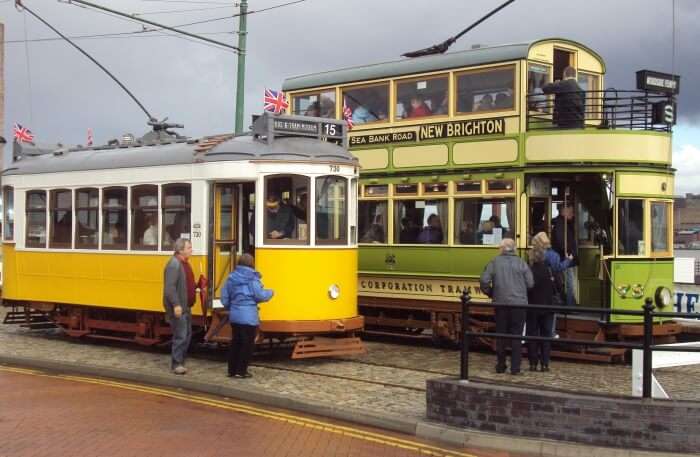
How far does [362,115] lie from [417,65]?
155 centimetres

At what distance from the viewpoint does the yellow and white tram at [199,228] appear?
1309cm

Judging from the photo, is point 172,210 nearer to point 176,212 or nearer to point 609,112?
point 176,212

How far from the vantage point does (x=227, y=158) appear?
13320 mm

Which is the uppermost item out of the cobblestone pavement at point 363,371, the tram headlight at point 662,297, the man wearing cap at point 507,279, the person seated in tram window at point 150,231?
the person seated in tram window at point 150,231

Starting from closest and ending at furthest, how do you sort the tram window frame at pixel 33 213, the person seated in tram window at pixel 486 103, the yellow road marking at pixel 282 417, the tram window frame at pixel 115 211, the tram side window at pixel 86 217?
the yellow road marking at pixel 282 417
the tram window frame at pixel 115 211
the person seated in tram window at pixel 486 103
the tram side window at pixel 86 217
the tram window frame at pixel 33 213

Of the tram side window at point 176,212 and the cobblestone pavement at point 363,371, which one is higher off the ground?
the tram side window at point 176,212

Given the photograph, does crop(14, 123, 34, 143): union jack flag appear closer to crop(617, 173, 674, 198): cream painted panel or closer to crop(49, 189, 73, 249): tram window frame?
crop(49, 189, 73, 249): tram window frame

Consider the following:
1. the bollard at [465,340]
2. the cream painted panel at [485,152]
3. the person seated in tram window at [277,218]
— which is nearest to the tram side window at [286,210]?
the person seated in tram window at [277,218]

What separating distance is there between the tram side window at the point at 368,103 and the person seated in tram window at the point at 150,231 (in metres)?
4.54

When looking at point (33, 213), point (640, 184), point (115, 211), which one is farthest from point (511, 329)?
point (33, 213)

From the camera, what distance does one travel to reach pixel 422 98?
1596cm

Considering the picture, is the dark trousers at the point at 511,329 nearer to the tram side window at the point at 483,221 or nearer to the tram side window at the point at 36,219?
the tram side window at the point at 483,221

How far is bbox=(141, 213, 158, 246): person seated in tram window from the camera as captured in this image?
14345 mm

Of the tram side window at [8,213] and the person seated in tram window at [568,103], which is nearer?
the person seated in tram window at [568,103]
